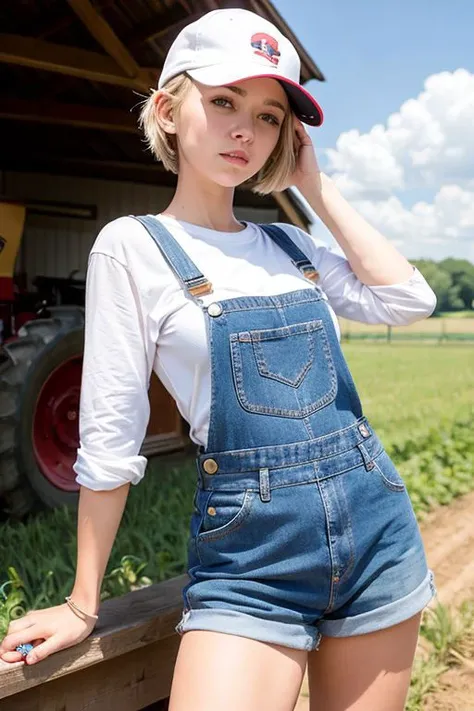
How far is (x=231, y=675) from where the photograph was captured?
1.37 metres

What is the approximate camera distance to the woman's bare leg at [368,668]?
1542mm

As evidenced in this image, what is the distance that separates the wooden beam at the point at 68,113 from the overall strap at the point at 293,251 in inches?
123

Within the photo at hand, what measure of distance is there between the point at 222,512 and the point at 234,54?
34.0 inches

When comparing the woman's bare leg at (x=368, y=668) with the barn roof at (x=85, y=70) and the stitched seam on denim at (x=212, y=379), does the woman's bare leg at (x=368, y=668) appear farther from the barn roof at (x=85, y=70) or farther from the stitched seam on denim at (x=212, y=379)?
the barn roof at (x=85, y=70)

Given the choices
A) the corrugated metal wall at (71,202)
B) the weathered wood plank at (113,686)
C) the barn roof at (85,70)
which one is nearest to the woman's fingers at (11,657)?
the weathered wood plank at (113,686)

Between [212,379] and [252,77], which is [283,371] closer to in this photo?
[212,379]

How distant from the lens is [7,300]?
14.9 feet

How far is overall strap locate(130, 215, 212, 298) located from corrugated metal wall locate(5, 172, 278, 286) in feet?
15.4

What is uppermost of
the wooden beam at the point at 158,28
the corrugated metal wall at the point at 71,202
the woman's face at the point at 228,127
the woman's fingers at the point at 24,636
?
the wooden beam at the point at 158,28

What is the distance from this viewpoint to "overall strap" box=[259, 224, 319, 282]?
1.71m

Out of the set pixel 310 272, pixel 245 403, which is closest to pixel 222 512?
pixel 245 403

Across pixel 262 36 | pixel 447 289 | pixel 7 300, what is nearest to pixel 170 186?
pixel 7 300

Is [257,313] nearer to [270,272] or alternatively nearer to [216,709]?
[270,272]

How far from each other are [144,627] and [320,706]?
1.43ft
